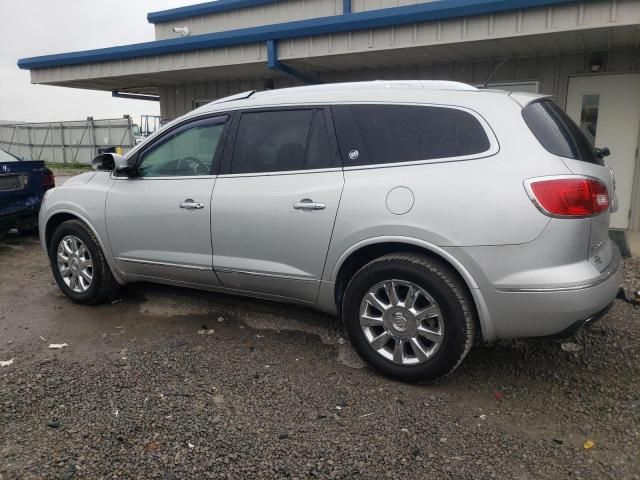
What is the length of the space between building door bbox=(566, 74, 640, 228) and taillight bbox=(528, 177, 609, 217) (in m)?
5.46

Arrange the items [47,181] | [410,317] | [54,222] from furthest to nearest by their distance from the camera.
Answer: [47,181] < [54,222] < [410,317]

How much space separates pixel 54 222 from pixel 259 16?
911 cm

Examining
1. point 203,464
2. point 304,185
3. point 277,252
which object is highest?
point 304,185

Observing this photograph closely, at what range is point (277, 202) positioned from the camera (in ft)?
12.0

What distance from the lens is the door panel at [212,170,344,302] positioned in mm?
3508

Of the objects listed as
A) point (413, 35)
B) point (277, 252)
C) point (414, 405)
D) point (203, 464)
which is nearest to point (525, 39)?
point (413, 35)

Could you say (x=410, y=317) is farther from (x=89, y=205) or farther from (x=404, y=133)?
(x=89, y=205)

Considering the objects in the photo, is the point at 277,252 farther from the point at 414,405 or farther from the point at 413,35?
the point at 413,35

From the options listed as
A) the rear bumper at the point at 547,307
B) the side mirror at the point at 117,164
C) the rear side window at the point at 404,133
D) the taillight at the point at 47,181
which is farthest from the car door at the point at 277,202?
the taillight at the point at 47,181

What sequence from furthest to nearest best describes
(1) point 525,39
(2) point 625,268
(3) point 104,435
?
(1) point 525,39
(2) point 625,268
(3) point 104,435

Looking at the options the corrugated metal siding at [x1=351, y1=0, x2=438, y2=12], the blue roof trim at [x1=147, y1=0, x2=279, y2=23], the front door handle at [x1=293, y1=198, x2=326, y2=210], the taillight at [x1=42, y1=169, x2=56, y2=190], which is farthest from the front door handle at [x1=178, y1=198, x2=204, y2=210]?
the blue roof trim at [x1=147, y1=0, x2=279, y2=23]

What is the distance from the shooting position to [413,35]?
711cm

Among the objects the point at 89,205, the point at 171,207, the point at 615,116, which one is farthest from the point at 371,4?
the point at 171,207

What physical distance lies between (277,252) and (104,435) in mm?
1541
